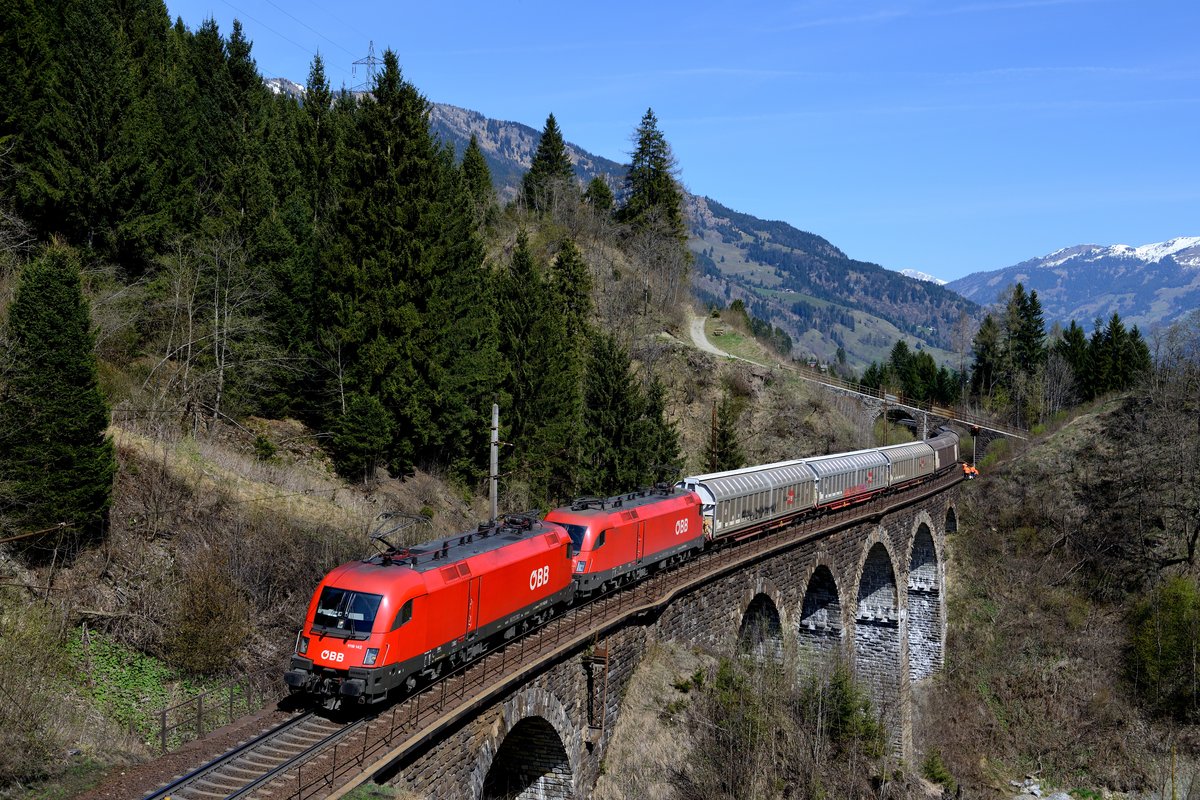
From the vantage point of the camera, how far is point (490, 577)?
2073 cm

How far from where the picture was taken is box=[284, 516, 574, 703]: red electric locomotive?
56.1 feet

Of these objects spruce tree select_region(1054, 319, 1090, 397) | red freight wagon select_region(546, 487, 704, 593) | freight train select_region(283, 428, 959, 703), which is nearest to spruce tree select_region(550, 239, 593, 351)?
freight train select_region(283, 428, 959, 703)

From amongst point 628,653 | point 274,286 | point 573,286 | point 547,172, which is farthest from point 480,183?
point 628,653

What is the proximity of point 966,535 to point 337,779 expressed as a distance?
62.6 meters

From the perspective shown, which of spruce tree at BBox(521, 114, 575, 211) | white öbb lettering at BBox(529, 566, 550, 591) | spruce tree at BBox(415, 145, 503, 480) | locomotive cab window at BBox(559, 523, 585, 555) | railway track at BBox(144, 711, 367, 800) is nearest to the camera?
railway track at BBox(144, 711, 367, 800)

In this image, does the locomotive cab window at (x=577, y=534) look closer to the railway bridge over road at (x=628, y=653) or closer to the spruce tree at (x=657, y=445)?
the railway bridge over road at (x=628, y=653)

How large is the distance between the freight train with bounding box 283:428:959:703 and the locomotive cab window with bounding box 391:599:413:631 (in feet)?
0.08

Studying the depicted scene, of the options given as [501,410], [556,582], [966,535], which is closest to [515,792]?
[556,582]

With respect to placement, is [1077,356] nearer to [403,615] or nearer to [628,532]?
[628,532]

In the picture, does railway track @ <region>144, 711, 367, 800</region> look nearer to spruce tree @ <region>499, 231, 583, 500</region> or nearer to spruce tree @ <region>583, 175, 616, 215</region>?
spruce tree @ <region>499, 231, 583, 500</region>

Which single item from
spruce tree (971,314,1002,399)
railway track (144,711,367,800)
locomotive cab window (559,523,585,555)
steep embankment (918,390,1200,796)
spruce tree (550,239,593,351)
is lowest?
steep embankment (918,390,1200,796)

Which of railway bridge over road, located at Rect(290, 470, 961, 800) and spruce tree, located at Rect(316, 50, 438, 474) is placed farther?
spruce tree, located at Rect(316, 50, 438, 474)

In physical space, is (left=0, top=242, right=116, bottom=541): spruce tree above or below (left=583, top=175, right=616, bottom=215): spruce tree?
below

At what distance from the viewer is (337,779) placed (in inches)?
592
